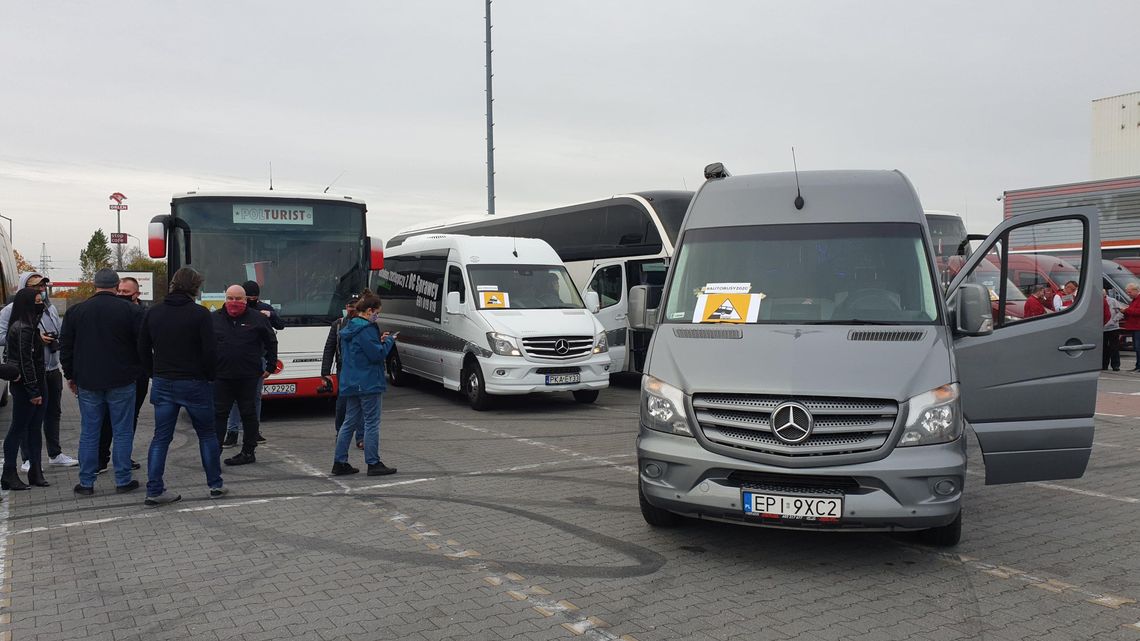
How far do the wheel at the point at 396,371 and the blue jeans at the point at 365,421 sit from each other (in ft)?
28.0

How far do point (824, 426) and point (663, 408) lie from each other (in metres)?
0.98

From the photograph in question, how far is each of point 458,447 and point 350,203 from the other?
4563 millimetres

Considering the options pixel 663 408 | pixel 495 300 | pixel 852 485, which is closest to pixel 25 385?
pixel 663 408

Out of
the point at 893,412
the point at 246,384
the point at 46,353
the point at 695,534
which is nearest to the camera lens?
the point at 893,412

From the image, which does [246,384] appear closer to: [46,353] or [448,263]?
[46,353]

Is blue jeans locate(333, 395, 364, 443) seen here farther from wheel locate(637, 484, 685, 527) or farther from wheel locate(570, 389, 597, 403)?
wheel locate(570, 389, 597, 403)

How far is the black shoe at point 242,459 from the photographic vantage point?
9.26 metres

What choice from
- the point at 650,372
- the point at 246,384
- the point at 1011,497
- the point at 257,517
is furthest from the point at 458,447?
the point at 1011,497

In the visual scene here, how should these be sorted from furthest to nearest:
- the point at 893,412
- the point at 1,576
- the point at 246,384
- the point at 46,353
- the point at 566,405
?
the point at 566,405, the point at 246,384, the point at 46,353, the point at 1,576, the point at 893,412

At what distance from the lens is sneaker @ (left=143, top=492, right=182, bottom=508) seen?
741 cm

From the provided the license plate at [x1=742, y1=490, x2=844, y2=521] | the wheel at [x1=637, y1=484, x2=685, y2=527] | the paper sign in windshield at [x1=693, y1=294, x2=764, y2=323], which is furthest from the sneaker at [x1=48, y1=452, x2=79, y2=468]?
the license plate at [x1=742, y1=490, x2=844, y2=521]

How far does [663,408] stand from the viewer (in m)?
5.72

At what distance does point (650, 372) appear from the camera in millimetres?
5961

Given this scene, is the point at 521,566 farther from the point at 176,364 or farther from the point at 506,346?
the point at 506,346
